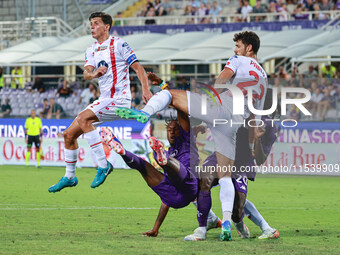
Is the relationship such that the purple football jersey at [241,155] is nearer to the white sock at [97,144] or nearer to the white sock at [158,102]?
the white sock at [158,102]

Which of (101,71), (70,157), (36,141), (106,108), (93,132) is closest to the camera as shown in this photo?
(101,71)

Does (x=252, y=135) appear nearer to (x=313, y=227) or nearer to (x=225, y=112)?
(x=225, y=112)

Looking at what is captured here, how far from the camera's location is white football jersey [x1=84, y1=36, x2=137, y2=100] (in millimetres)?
10881

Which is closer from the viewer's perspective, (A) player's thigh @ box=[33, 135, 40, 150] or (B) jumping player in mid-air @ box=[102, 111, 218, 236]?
(B) jumping player in mid-air @ box=[102, 111, 218, 236]

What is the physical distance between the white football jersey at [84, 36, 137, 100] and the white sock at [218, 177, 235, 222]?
1948 millimetres

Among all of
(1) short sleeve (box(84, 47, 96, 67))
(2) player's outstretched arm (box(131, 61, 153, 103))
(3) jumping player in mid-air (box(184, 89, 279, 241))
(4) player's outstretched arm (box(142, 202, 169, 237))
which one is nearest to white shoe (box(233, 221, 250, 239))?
(3) jumping player in mid-air (box(184, 89, 279, 241))

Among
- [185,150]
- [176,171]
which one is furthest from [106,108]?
[176,171]

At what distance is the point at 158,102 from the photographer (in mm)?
9797

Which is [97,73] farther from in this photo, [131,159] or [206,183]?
[206,183]

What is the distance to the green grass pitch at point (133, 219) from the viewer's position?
9.58m

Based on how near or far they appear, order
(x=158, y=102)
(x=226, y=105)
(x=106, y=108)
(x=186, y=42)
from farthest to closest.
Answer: (x=186, y=42) → (x=106, y=108) → (x=226, y=105) → (x=158, y=102)

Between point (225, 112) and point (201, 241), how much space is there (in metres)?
1.70

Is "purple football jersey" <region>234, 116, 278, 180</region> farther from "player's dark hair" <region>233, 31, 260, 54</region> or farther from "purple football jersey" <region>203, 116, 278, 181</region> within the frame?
"player's dark hair" <region>233, 31, 260, 54</region>

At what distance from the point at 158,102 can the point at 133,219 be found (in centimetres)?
376
